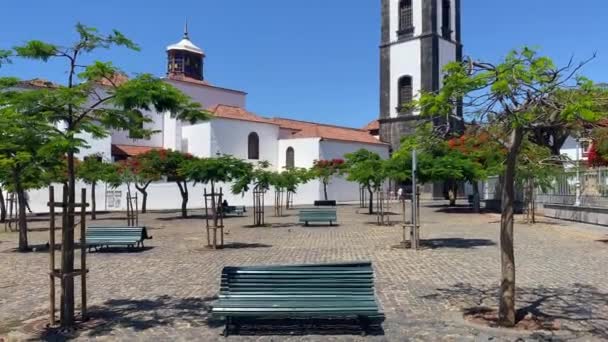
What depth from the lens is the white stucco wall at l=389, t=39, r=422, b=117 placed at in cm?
5515

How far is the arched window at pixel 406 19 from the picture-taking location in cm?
5603

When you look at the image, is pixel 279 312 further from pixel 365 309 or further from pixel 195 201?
pixel 195 201

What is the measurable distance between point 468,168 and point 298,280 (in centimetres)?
2641

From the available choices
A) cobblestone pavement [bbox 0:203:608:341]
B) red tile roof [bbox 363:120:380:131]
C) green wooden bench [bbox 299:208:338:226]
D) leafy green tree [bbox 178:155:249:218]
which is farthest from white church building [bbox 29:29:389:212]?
cobblestone pavement [bbox 0:203:608:341]

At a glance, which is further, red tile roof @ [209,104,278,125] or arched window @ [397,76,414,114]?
arched window @ [397,76,414,114]

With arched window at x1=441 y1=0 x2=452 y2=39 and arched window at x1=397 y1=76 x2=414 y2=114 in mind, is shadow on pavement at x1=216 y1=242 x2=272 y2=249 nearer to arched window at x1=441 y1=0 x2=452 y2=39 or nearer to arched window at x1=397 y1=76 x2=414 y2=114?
arched window at x1=397 y1=76 x2=414 y2=114

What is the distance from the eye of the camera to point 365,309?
6.66 m

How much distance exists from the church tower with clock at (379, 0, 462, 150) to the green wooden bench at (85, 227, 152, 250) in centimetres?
4052

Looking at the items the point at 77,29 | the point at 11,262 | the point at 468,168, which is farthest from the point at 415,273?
the point at 468,168

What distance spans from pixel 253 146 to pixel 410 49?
1744cm

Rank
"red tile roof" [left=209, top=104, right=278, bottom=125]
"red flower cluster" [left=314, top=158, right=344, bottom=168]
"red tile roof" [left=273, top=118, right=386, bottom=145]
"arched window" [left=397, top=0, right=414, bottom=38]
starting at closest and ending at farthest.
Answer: "red flower cluster" [left=314, top=158, right=344, bottom=168] → "red tile roof" [left=209, top=104, right=278, bottom=125] → "arched window" [left=397, top=0, right=414, bottom=38] → "red tile roof" [left=273, top=118, right=386, bottom=145]

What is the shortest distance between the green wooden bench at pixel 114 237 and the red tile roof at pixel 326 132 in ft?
132

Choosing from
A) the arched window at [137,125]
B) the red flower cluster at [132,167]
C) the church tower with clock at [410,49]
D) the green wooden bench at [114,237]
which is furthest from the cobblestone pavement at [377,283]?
the church tower with clock at [410,49]

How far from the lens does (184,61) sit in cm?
6581
